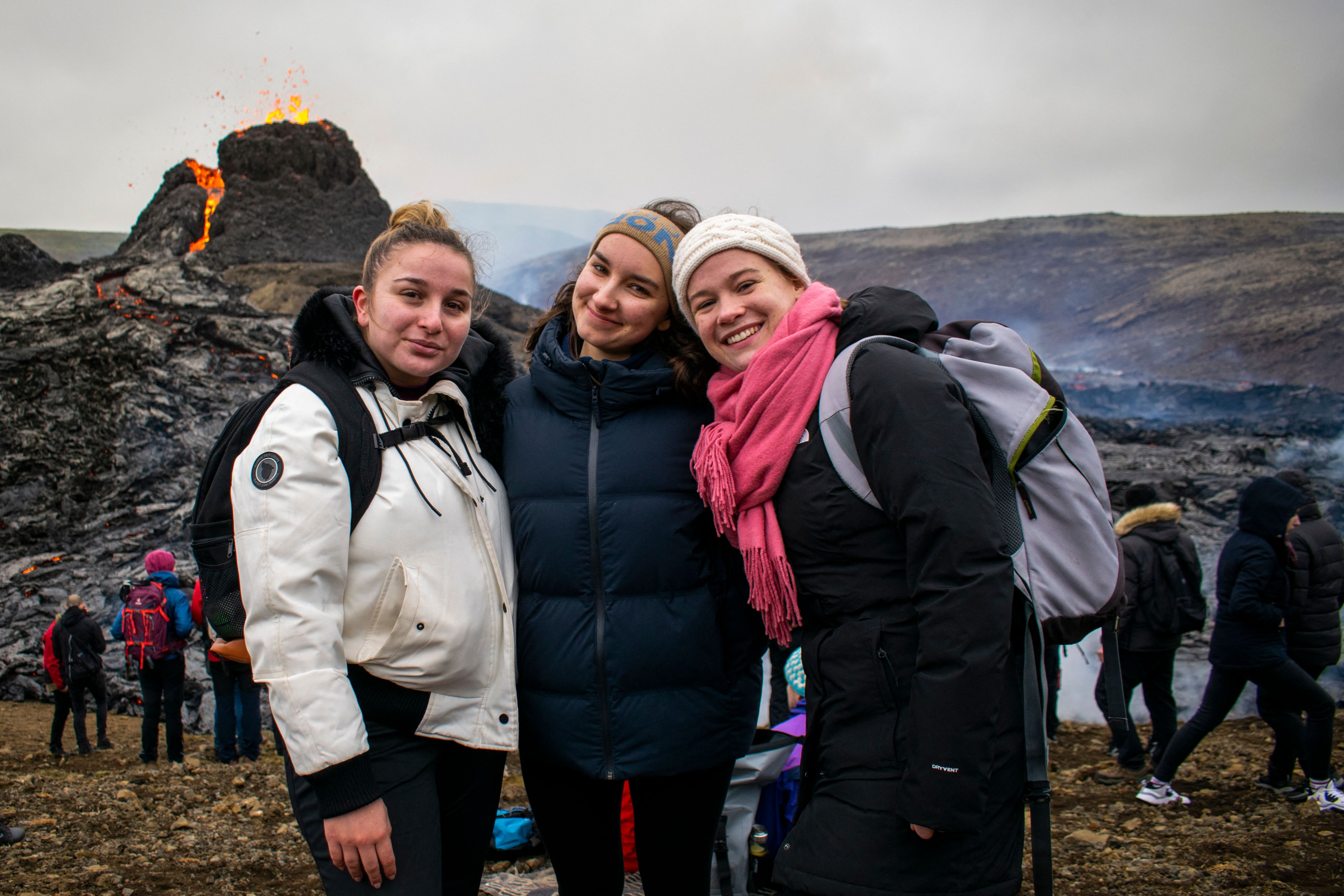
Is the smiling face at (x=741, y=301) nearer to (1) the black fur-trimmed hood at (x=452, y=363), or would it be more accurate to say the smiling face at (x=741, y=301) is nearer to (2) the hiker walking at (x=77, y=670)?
(1) the black fur-trimmed hood at (x=452, y=363)

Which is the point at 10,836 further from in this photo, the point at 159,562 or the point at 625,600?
the point at 625,600

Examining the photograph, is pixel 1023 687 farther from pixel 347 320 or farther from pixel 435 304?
pixel 347 320

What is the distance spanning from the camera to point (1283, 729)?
5008 mm

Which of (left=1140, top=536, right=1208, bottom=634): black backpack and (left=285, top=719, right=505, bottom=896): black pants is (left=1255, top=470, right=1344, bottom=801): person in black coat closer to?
(left=1140, top=536, right=1208, bottom=634): black backpack

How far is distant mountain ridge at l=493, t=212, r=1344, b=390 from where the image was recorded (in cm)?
2536

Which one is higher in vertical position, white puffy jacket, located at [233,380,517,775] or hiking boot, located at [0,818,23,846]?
white puffy jacket, located at [233,380,517,775]

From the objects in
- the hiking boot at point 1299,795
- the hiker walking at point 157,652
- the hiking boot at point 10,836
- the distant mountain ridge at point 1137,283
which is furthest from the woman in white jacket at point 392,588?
the distant mountain ridge at point 1137,283

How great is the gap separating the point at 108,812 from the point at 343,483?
4659 mm

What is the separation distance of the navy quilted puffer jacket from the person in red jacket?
7.52m

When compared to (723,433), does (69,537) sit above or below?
below

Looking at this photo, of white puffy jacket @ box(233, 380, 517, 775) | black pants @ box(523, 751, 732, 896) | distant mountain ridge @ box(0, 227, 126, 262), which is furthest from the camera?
distant mountain ridge @ box(0, 227, 126, 262)

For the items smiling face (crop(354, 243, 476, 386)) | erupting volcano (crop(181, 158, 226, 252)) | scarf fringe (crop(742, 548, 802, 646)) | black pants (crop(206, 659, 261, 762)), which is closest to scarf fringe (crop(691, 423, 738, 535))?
scarf fringe (crop(742, 548, 802, 646))

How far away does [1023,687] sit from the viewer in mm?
1590

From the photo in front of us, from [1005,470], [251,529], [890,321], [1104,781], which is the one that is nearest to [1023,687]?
[1005,470]
